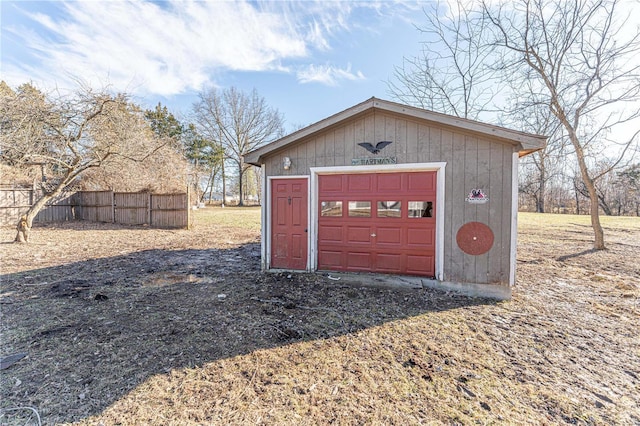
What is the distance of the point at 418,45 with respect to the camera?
992 cm

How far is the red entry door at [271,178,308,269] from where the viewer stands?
575cm

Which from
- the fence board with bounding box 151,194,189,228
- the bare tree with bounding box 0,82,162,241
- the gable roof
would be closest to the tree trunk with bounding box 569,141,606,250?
the gable roof

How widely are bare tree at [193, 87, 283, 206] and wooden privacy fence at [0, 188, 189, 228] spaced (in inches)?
713

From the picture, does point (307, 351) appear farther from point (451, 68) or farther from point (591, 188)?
point (451, 68)

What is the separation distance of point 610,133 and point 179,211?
57.7ft

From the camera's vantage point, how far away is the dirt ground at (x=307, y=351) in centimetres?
213

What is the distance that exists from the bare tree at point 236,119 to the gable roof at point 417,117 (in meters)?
27.6

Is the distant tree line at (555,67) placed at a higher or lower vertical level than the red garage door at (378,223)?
higher

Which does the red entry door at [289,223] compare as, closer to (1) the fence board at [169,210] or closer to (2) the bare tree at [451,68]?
(2) the bare tree at [451,68]

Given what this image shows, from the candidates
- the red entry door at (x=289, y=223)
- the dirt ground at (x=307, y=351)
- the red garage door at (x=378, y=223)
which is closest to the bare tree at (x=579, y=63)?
the dirt ground at (x=307, y=351)

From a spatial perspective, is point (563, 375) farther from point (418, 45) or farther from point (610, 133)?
point (418, 45)

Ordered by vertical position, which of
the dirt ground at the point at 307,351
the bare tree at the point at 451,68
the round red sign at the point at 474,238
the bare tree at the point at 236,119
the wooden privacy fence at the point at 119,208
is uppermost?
the bare tree at the point at 236,119

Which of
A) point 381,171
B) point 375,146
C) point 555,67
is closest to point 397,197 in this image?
point 381,171

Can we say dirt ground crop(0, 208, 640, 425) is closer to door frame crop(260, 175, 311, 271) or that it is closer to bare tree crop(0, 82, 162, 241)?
door frame crop(260, 175, 311, 271)
